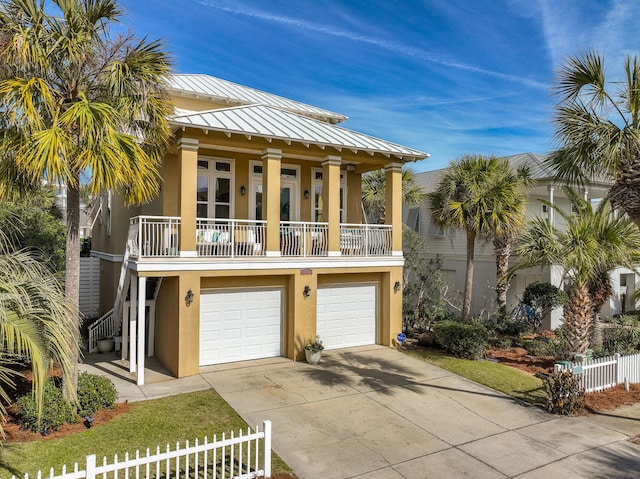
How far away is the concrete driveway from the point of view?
6.87 m

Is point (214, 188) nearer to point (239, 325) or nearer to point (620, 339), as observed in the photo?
point (239, 325)

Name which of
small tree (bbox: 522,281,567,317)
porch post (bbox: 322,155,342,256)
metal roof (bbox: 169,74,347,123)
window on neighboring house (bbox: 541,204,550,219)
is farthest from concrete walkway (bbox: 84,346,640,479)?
window on neighboring house (bbox: 541,204,550,219)

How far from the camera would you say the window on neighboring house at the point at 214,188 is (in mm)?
13883

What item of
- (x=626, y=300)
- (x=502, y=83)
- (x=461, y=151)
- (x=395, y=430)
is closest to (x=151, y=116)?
(x=395, y=430)

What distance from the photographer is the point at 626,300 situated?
21875 mm

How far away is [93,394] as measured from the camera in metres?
8.55

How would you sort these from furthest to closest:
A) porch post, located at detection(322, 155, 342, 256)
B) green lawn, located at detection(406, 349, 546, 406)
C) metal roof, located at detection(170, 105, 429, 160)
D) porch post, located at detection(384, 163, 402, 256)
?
porch post, located at detection(384, 163, 402, 256), porch post, located at detection(322, 155, 342, 256), metal roof, located at detection(170, 105, 429, 160), green lawn, located at detection(406, 349, 546, 406)

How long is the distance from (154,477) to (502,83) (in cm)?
2124

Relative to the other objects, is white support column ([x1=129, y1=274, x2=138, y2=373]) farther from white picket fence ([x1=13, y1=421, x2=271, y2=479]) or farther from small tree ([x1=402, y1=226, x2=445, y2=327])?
small tree ([x1=402, y1=226, x2=445, y2=327])

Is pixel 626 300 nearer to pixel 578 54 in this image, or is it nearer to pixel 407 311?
pixel 407 311

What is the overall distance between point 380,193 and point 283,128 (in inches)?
380

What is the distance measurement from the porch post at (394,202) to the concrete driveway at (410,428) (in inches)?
184

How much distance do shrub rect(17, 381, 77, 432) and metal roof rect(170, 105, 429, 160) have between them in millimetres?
6708

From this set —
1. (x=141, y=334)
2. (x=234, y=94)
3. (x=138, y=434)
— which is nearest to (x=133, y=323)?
(x=141, y=334)
